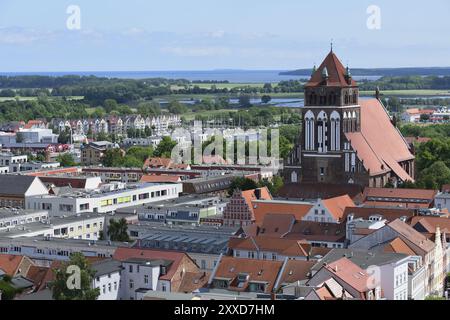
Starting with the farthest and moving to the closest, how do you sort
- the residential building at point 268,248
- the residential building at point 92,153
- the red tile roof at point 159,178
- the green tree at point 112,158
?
the residential building at point 92,153
the green tree at point 112,158
the red tile roof at point 159,178
the residential building at point 268,248

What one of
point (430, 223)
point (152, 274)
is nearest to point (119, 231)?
point (152, 274)

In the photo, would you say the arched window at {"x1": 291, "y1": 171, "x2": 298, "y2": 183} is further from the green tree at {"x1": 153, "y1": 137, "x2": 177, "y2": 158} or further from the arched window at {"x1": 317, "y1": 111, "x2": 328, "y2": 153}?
the green tree at {"x1": 153, "y1": 137, "x2": 177, "y2": 158}

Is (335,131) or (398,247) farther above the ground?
(335,131)

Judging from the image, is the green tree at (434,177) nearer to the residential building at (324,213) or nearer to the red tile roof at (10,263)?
the residential building at (324,213)

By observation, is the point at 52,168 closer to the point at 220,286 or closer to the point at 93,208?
the point at 93,208

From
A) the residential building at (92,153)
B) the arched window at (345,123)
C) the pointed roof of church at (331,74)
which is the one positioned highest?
the pointed roof of church at (331,74)

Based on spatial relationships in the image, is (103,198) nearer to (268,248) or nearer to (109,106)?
(268,248)

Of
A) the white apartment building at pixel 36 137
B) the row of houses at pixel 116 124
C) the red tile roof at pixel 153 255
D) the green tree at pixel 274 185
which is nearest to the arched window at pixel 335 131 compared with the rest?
the green tree at pixel 274 185
